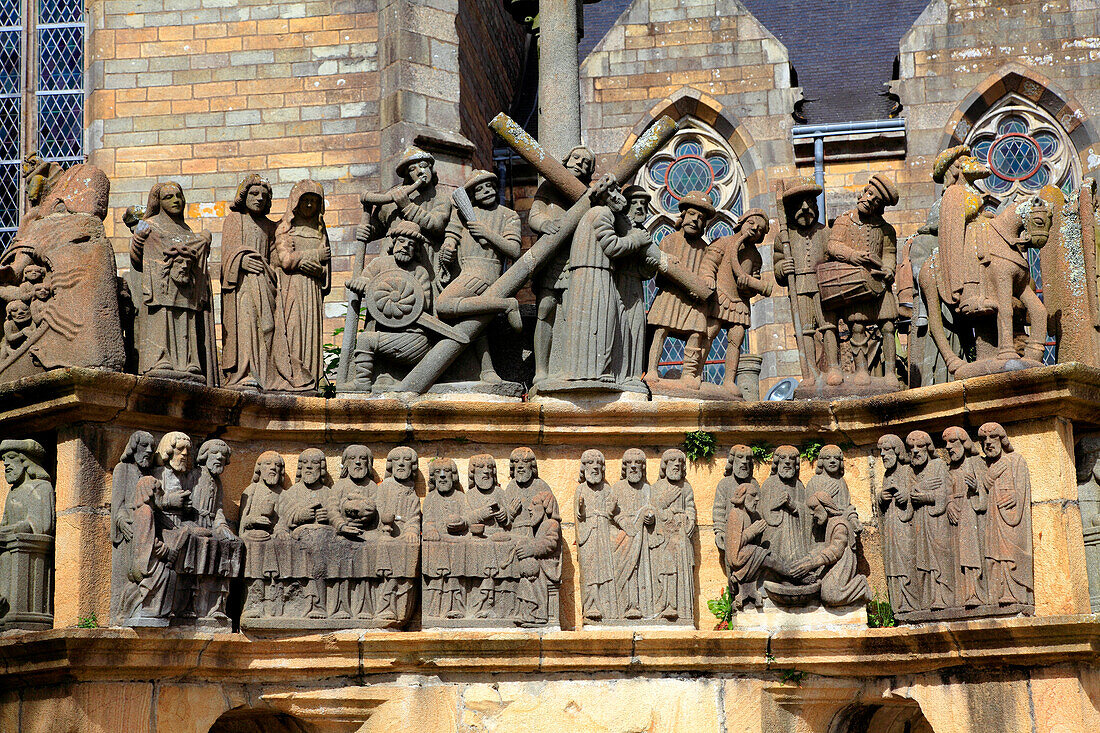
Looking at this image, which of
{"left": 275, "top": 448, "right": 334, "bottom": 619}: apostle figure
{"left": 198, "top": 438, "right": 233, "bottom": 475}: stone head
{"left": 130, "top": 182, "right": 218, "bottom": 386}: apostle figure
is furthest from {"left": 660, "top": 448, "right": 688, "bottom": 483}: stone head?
{"left": 130, "top": 182, "right": 218, "bottom": 386}: apostle figure

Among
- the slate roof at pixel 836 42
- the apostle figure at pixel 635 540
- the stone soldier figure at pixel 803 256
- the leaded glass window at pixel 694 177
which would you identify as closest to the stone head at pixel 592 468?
the apostle figure at pixel 635 540

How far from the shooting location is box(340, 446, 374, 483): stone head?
36.2 feet

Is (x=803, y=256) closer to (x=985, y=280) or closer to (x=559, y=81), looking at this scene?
(x=985, y=280)

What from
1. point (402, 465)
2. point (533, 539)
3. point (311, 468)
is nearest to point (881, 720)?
point (533, 539)

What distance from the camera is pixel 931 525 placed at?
10859 millimetres

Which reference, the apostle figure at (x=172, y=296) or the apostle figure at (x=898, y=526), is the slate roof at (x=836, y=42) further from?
the apostle figure at (x=172, y=296)

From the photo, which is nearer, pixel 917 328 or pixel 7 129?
pixel 917 328

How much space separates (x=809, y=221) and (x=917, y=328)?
1.08 meters

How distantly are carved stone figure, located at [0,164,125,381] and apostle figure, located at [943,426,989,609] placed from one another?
5.33 m

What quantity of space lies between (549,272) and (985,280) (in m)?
2.92

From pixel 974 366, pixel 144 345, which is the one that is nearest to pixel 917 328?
pixel 974 366

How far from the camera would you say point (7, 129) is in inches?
657

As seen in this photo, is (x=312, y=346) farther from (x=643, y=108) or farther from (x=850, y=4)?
(x=850, y=4)

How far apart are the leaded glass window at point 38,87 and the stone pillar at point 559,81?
14.9ft
